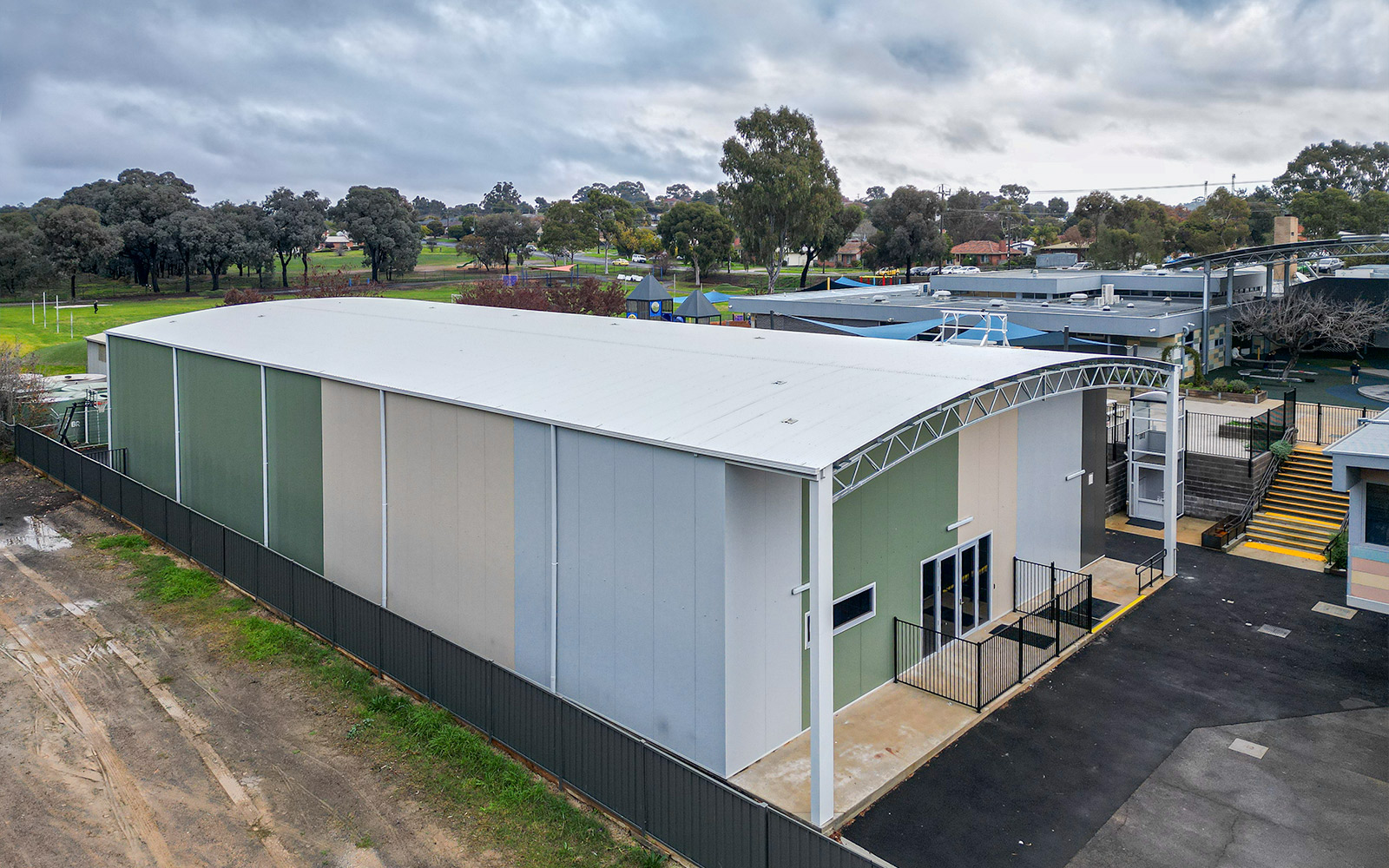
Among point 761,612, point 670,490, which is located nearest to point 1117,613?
point 761,612

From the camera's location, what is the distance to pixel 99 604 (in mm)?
18875

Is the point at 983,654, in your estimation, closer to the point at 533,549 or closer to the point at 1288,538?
the point at 533,549

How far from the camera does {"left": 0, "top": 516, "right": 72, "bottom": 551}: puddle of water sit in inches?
883

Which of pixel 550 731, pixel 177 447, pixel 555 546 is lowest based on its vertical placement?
Result: pixel 550 731

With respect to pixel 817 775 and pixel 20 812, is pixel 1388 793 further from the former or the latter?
pixel 20 812

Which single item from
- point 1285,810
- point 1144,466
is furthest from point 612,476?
point 1144,466

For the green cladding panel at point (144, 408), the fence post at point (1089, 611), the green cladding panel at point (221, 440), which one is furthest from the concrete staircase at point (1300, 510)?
the green cladding panel at point (144, 408)

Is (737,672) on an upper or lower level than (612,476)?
lower

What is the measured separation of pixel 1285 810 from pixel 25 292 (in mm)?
88040

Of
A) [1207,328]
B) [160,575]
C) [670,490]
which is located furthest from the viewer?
[1207,328]

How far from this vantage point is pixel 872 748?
44.1 feet

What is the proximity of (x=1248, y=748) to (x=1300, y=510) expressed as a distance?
12.8 metres

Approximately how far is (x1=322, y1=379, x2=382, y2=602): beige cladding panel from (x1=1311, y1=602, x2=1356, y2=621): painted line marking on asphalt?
17940 millimetres

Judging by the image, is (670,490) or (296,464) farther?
(296,464)
